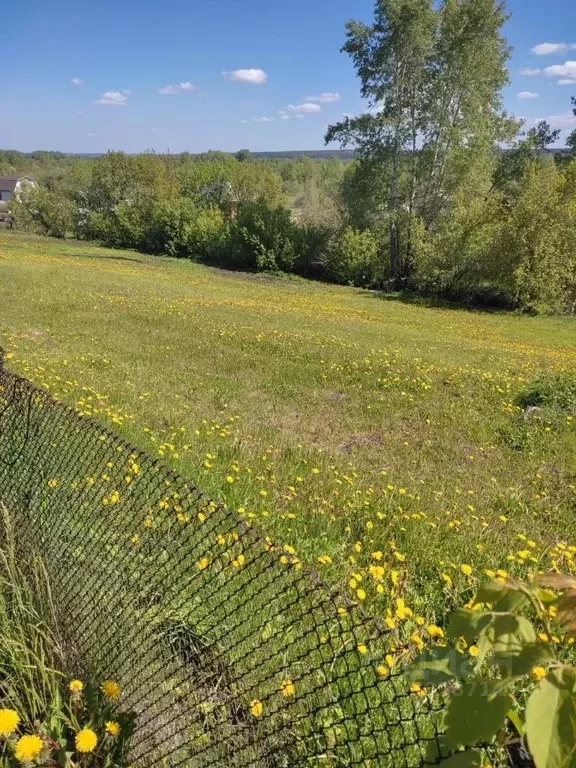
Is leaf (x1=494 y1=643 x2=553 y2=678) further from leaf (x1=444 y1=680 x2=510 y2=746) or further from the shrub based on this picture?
the shrub

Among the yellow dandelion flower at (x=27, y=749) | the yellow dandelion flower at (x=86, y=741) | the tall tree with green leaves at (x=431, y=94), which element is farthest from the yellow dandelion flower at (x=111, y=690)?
the tall tree with green leaves at (x=431, y=94)

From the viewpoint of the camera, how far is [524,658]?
84 centimetres

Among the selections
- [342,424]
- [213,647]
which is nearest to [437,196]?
[342,424]

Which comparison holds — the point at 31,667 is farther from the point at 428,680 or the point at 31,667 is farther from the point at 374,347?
the point at 374,347

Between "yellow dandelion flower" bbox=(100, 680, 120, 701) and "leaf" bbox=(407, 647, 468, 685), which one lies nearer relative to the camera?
"leaf" bbox=(407, 647, 468, 685)

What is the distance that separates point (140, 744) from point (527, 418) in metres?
7.34

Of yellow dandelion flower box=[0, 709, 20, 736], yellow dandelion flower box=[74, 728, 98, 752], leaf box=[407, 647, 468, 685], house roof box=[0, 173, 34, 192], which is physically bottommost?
yellow dandelion flower box=[74, 728, 98, 752]

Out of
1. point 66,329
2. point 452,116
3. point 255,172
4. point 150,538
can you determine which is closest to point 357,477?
point 150,538

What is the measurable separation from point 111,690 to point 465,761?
6.40 ft

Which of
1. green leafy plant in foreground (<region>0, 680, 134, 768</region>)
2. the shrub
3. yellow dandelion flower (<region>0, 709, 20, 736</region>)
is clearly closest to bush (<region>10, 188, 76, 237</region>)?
the shrub

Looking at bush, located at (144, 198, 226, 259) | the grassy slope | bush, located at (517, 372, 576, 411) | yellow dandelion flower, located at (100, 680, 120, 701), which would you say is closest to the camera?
yellow dandelion flower, located at (100, 680, 120, 701)

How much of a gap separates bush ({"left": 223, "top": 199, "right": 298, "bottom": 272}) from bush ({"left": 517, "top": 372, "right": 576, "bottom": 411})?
29.0 meters

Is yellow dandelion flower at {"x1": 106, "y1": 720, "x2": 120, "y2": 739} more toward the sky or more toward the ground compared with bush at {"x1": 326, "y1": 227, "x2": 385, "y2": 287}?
more toward the ground

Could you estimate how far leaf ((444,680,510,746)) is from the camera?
82cm
